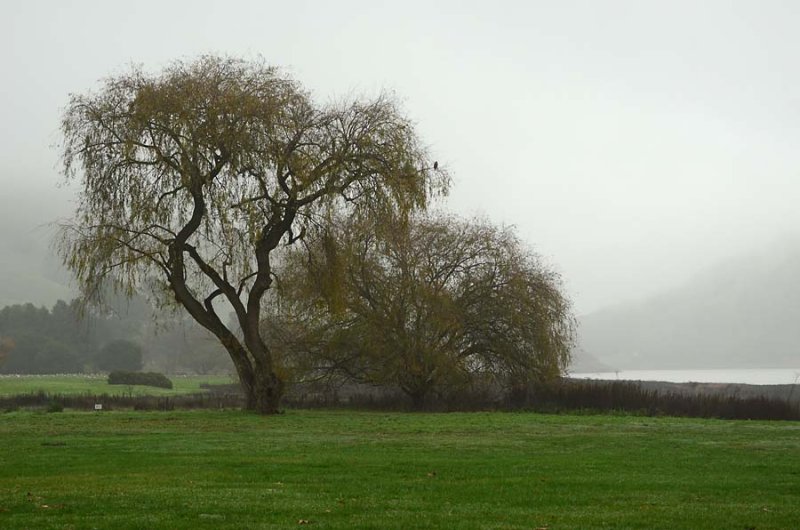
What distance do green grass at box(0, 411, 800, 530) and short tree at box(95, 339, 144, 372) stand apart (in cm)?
9650

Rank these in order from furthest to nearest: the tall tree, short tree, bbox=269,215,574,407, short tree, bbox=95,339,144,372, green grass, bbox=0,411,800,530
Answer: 1. short tree, bbox=95,339,144,372
2. short tree, bbox=269,215,574,407
3. the tall tree
4. green grass, bbox=0,411,800,530

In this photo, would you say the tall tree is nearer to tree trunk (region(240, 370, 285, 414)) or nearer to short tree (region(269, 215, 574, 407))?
tree trunk (region(240, 370, 285, 414))

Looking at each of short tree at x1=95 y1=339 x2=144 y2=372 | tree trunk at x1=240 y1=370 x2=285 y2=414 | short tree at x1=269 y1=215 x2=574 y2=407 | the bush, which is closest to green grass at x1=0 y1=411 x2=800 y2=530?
tree trunk at x1=240 y1=370 x2=285 y2=414

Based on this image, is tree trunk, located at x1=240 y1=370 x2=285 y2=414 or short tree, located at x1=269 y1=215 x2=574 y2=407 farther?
short tree, located at x1=269 y1=215 x2=574 y2=407

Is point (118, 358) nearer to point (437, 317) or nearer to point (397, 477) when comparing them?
point (437, 317)

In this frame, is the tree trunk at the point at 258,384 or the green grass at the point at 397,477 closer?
the green grass at the point at 397,477

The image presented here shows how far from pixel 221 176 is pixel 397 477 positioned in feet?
65.8

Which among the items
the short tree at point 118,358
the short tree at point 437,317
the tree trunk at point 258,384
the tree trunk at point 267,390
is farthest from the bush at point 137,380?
the tree trunk at point 267,390

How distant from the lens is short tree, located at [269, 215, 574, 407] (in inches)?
1714

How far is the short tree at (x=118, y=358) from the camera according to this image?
11994cm

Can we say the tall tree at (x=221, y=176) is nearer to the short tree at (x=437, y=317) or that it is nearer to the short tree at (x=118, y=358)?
the short tree at (x=437, y=317)

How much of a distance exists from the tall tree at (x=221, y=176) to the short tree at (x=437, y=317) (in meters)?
7.61

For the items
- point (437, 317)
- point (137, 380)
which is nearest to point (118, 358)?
point (137, 380)

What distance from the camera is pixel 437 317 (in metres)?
43.6
